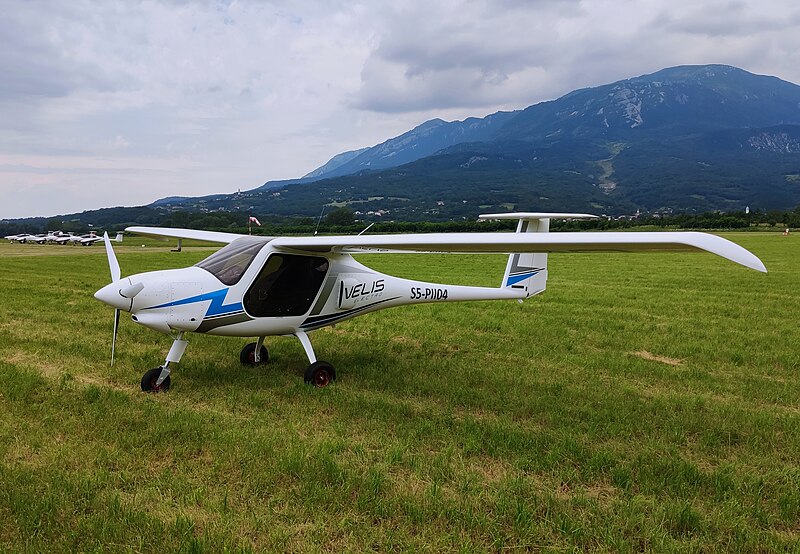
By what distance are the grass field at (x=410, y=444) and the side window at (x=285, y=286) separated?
994 millimetres

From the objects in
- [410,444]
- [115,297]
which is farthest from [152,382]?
[410,444]

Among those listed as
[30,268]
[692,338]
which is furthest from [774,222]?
[30,268]

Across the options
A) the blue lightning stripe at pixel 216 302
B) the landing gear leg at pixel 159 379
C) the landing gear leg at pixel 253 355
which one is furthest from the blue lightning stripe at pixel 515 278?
the landing gear leg at pixel 159 379

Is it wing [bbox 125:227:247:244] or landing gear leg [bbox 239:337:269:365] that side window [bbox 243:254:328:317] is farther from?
wing [bbox 125:227:247:244]

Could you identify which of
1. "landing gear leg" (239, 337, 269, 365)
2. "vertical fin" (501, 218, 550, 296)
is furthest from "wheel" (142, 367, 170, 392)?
"vertical fin" (501, 218, 550, 296)

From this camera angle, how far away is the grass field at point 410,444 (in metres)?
3.71

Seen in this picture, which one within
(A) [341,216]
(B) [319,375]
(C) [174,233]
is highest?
(A) [341,216]

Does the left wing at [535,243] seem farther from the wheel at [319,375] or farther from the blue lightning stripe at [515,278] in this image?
the blue lightning stripe at [515,278]

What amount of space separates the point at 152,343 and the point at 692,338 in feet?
32.4

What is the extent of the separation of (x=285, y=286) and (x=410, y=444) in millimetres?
3077

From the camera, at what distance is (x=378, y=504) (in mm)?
3998

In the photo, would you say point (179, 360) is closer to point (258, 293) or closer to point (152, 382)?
point (152, 382)

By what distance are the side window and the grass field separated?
0.99 m

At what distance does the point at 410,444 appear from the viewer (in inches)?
202
